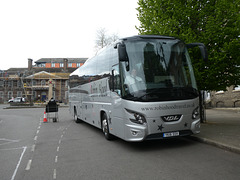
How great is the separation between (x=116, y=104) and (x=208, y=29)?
17.7ft

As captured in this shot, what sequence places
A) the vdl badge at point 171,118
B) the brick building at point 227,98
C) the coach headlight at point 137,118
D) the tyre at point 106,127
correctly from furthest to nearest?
the brick building at point 227,98 < the tyre at point 106,127 < the vdl badge at point 171,118 < the coach headlight at point 137,118

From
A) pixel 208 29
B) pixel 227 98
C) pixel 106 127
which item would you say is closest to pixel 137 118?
pixel 106 127

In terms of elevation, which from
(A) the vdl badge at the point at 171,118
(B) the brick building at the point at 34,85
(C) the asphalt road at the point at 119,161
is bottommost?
(C) the asphalt road at the point at 119,161

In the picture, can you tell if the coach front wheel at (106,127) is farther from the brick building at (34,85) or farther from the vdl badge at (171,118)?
the brick building at (34,85)

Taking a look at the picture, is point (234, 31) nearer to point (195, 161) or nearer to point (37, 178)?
point (195, 161)

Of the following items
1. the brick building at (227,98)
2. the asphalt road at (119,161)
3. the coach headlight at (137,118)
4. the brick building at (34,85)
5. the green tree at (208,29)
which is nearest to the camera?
the asphalt road at (119,161)

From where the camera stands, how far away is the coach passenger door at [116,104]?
23.0ft

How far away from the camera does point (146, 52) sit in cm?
682

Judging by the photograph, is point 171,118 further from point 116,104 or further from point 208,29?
point 208,29

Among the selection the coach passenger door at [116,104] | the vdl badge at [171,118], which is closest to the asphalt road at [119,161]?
the coach passenger door at [116,104]

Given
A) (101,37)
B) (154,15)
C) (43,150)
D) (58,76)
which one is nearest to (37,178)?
(43,150)

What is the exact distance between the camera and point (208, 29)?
32.0 feet

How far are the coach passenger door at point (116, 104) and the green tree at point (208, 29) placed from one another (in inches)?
166

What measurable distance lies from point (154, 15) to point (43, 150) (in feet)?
25.1
